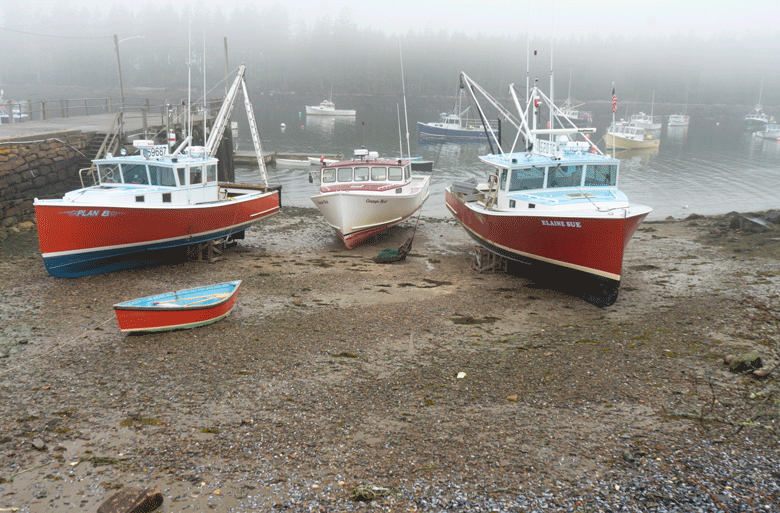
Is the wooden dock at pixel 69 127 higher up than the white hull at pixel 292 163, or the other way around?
the wooden dock at pixel 69 127

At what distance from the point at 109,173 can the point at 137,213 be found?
2.40 meters

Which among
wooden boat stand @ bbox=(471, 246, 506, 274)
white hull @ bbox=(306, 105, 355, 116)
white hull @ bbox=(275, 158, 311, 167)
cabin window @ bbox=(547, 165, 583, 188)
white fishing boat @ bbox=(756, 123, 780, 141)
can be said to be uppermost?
white hull @ bbox=(306, 105, 355, 116)

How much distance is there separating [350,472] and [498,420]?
7.24 feet

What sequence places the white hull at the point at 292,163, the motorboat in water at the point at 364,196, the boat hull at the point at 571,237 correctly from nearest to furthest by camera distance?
1. the boat hull at the point at 571,237
2. the motorboat in water at the point at 364,196
3. the white hull at the point at 292,163

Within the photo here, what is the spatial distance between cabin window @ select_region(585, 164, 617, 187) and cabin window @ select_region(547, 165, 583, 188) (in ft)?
0.72

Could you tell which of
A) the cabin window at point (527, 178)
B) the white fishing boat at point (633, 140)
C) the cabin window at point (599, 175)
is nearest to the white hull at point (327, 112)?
the white fishing boat at point (633, 140)

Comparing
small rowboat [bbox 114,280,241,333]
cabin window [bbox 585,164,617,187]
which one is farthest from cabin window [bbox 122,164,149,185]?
cabin window [bbox 585,164,617,187]

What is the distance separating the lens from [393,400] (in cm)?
791

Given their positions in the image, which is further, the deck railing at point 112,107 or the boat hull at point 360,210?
the deck railing at point 112,107

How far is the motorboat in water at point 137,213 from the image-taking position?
12.9 m

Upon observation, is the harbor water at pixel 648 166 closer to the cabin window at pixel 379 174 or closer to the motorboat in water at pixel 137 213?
the cabin window at pixel 379 174

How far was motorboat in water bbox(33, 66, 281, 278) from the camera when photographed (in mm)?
12867

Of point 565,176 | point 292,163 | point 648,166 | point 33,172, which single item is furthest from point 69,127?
point 648,166

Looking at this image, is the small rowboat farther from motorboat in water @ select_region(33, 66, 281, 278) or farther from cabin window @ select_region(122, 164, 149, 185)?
cabin window @ select_region(122, 164, 149, 185)
